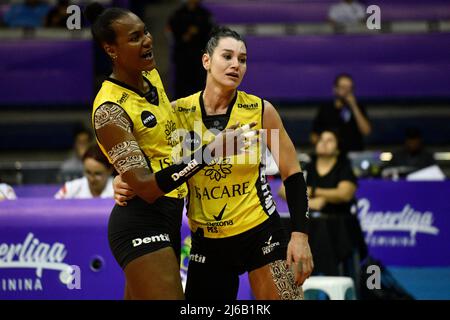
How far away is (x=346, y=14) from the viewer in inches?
522

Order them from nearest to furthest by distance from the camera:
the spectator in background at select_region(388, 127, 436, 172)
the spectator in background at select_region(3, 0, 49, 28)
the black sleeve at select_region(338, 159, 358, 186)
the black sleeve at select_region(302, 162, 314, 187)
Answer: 1. the black sleeve at select_region(338, 159, 358, 186)
2. the black sleeve at select_region(302, 162, 314, 187)
3. the spectator in background at select_region(388, 127, 436, 172)
4. the spectator in background at select_region(3, 0, 49, 28)

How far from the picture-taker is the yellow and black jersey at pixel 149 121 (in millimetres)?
→ 4836

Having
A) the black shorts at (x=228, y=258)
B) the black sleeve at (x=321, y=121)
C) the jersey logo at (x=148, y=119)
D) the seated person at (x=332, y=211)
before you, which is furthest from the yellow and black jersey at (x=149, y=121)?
the black sleeve at (x=321, y=121)

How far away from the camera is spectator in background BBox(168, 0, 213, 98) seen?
39.6ft

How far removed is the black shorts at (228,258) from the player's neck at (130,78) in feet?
3.04

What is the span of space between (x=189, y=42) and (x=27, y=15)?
2857 mm

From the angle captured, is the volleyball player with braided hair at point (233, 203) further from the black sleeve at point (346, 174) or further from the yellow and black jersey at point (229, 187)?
the black sleeve at point (346, 174)

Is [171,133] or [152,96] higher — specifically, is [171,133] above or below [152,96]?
below

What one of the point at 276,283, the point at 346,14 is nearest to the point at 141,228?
the point at 276,283

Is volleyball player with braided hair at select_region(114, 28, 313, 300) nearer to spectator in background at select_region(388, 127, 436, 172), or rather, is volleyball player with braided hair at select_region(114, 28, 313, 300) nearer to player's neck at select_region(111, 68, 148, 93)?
player's neck at select_region(111, 68, 148, 93)

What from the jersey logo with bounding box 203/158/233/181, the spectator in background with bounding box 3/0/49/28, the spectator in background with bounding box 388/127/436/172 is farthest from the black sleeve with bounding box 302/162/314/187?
the spectator in background with bounding box 3/0/49/28

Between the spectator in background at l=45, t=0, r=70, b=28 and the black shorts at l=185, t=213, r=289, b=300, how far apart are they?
8.66 meters

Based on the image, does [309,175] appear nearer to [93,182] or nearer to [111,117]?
[93,182]
